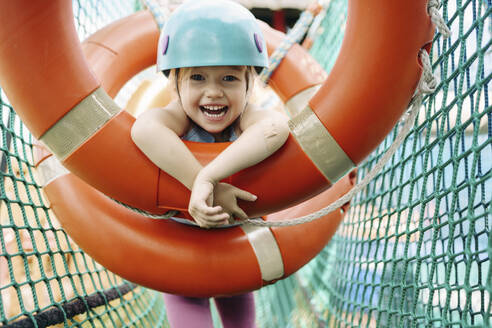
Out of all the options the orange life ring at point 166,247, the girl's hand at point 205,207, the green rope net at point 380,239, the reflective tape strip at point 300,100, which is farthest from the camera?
the reflective tape strip at point 300,100

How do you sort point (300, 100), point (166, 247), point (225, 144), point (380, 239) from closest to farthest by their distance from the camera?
point (225, 144)
point (166, 247)
point (380, 239)
point (300, 100)

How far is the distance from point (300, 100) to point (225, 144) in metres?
0.53

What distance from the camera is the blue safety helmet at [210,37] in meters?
0.62

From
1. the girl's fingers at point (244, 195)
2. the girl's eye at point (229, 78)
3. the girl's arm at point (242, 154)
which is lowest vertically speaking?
the girl's fingers at point (244, 195)

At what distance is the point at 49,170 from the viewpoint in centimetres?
85

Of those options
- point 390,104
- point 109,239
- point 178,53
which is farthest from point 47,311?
point 390,104

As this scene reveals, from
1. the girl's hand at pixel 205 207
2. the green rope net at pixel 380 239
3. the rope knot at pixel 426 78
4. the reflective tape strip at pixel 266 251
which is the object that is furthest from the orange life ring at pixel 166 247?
the rope knot at pixel 426 78

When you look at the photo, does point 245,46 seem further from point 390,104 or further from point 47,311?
point 47,311

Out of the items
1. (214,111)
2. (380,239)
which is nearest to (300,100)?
(380,239)

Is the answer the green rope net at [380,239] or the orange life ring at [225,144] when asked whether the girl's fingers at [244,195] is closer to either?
the orange life ring at [225,144]

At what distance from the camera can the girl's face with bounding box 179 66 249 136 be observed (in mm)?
662

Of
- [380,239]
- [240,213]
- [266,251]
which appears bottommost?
[380,239]

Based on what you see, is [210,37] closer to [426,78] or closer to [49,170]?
[426,78]

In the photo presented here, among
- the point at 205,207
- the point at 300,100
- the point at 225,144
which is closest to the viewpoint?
the point at 205,207
